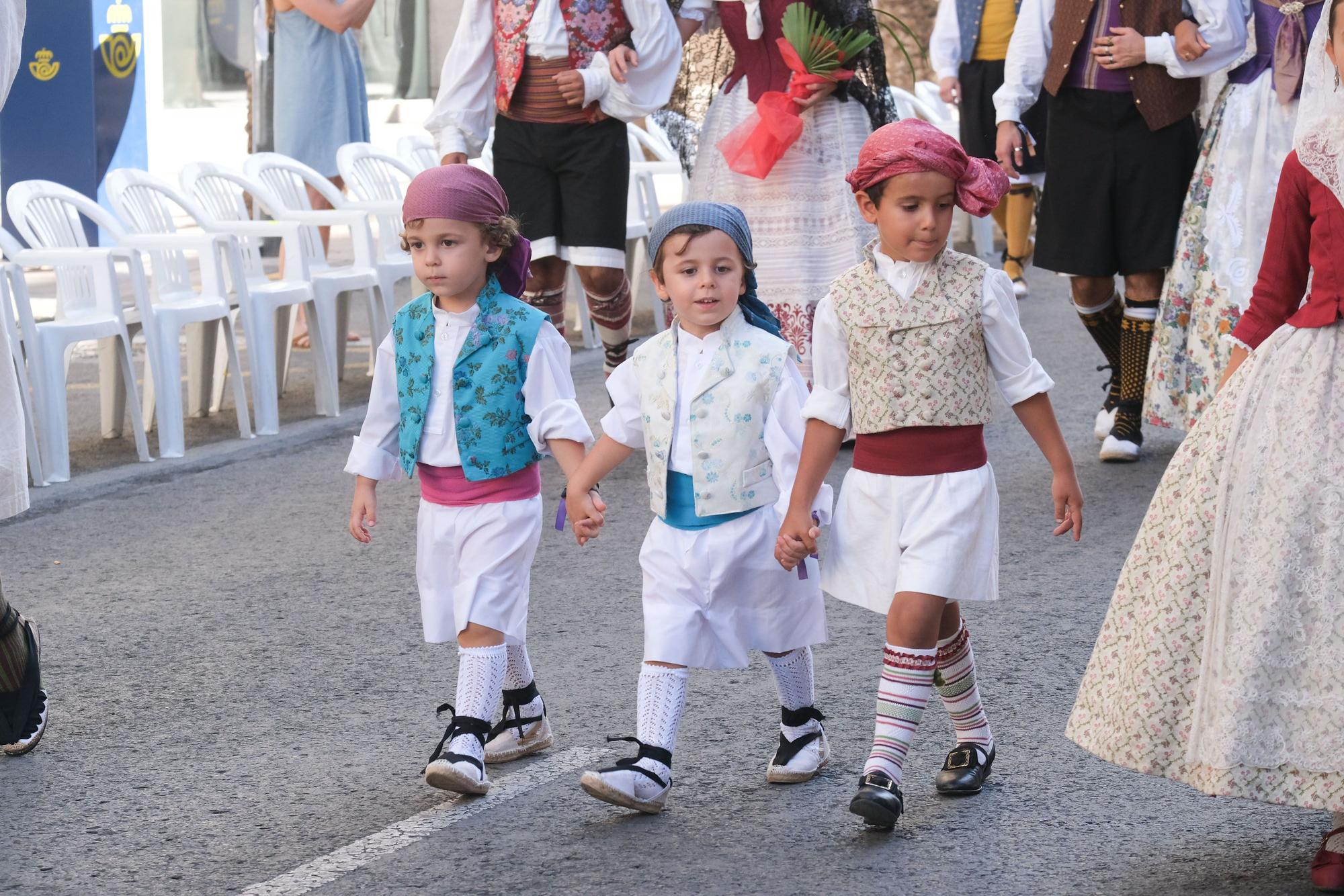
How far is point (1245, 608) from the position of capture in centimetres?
314

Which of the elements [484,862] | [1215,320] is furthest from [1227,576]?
[1215,320]

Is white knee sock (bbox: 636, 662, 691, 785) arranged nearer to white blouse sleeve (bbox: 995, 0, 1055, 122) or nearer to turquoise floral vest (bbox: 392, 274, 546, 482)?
turquoise floral vest (bbox: 392, 274, 546, 482)

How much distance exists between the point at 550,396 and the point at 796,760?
2.97 ft

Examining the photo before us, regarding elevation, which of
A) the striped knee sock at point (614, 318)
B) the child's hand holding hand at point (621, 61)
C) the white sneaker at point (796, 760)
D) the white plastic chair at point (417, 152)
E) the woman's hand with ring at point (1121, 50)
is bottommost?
the white sneaker at point (796, 760)

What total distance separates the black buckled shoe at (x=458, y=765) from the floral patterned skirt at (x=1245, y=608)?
118cm

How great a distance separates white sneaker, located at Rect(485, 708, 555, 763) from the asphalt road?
38 millimetres

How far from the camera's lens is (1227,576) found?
318 cm

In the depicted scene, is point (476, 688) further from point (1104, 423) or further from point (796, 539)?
point (1104, 423)

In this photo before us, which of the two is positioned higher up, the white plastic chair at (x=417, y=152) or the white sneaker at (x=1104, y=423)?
the white plastic chair at (x=417, y=152)

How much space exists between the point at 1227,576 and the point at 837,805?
3.18ft

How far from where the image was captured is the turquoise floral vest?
3865mm

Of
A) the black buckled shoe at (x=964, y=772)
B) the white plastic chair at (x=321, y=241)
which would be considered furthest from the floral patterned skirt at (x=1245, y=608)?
the white plastic chair at (x=321, y=241)

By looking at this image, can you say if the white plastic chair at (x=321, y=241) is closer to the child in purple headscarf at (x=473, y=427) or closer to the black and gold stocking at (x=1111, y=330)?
the black and gold stocking at (x=1111, y=330)

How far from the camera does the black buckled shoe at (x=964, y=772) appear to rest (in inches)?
149
